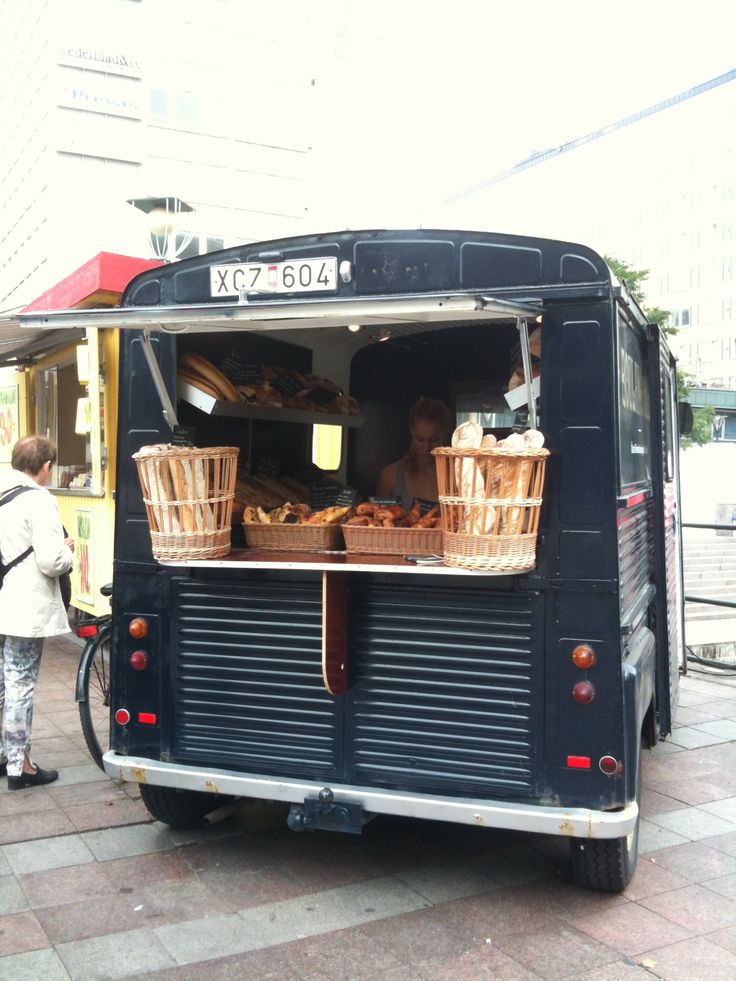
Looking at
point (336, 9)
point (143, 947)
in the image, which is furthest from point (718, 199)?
point (143, 947)

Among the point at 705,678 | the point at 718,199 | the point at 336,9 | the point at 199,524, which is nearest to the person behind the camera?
the point at 199,524

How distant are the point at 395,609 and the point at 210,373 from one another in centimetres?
150

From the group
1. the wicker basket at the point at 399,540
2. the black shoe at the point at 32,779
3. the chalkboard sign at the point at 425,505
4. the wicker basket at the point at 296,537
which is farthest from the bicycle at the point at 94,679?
the chalkboard sign at the point at 425,505

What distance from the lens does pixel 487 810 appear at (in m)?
3.87

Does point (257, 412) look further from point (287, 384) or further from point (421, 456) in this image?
point (421, 456)

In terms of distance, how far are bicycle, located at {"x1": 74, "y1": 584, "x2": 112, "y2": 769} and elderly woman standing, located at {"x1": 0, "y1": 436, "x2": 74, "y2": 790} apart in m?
0.27

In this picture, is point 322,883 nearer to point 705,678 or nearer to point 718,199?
point 705,678

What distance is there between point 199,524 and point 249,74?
104ft

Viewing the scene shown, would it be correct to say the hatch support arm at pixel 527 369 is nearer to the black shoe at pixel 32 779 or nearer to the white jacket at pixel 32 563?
the white jacket at pixel 32 563

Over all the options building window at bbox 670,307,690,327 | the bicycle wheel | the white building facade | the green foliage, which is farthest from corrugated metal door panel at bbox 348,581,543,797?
building window at bbox 670,307,690,327

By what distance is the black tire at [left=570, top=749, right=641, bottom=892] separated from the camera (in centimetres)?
408

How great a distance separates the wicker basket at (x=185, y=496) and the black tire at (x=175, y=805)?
4.20 ft

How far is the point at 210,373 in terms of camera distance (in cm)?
476

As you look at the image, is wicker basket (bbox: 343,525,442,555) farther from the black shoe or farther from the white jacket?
the black shoe
